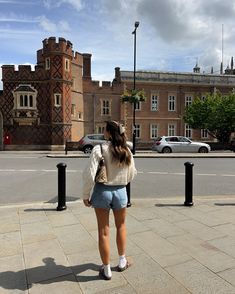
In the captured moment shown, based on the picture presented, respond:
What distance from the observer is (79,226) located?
5551 millimetres

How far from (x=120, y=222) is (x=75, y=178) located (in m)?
8.27

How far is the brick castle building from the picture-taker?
3188 cm

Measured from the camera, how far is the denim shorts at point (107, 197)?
350 cm

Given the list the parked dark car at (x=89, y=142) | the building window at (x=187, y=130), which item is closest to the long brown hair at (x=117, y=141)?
the parked dark car at (x=89, y=142)

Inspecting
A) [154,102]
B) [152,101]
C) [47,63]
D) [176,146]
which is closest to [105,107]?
[152,101]

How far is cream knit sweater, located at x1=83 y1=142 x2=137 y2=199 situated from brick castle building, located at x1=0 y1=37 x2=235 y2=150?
28.8m

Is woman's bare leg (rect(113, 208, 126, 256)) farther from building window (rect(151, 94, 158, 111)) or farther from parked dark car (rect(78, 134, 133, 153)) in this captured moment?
building window (rect(151, 94, 158, 111))

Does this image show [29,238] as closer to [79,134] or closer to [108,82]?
[79,134]

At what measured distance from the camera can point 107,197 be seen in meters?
3.50

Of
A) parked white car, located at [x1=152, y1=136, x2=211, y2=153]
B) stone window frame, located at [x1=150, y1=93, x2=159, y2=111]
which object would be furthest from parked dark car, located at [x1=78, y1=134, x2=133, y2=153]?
stone window frame, located at [x1=150, y1=93, x2=159, y2=111]

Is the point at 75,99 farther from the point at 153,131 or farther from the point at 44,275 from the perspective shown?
the point at 44,275

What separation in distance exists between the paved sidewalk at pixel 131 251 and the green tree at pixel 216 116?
28.6 m

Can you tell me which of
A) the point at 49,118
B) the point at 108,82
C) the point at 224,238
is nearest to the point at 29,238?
the point at 224,238

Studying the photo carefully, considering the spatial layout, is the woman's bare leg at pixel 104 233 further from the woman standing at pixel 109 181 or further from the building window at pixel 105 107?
the building window at pixel 105 107
